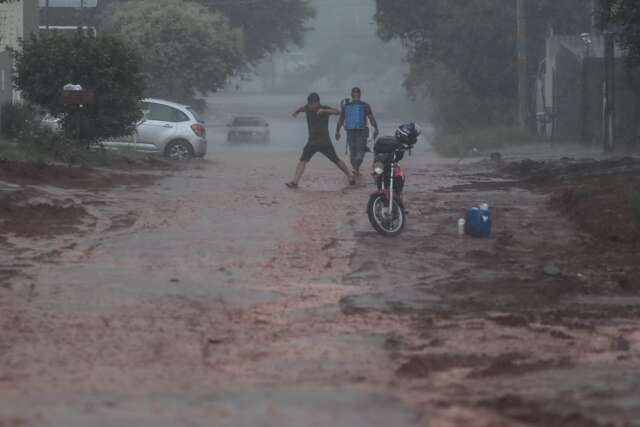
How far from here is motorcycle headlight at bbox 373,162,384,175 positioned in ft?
49.4

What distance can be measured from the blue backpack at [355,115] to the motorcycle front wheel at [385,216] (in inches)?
298

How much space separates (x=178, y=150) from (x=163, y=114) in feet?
2.89

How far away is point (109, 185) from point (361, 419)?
14.7 m

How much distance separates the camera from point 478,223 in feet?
47.8

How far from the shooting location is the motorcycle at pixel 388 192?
14586 millimetres

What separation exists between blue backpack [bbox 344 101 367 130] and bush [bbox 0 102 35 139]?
32.5ft

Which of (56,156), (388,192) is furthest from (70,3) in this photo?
(388,192)

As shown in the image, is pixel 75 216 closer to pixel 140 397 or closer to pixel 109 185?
pixel 109 185

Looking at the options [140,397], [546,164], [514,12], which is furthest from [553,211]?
[514,12]

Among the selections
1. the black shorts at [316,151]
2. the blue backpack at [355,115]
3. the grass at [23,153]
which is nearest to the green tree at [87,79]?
the grass at [23,153]

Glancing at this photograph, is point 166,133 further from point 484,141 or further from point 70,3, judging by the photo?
point 70,3

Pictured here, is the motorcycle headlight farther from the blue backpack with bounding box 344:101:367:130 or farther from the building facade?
the building facade

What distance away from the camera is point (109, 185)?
20750 mm

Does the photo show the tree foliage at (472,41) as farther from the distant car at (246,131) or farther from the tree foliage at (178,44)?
the tree foliage at (178,44)
